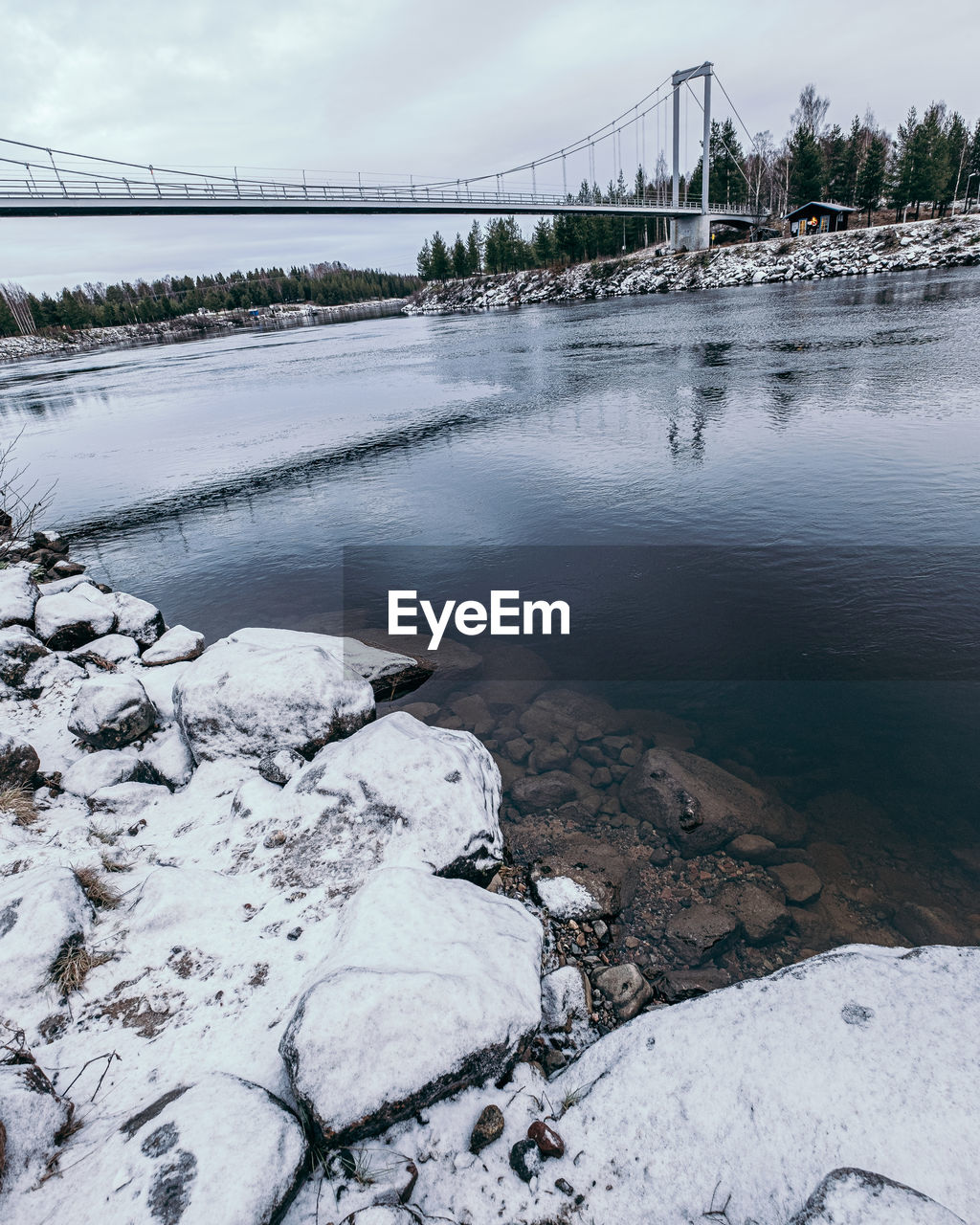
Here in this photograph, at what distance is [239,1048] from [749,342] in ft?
110

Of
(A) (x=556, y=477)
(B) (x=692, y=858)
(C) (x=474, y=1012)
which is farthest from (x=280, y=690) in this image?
(A) (x=556, y=477)

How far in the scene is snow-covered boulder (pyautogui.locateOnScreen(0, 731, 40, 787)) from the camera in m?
5.41

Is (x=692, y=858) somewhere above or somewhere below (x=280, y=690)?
below

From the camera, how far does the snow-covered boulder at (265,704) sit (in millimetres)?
5957

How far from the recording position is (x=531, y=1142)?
297 cm

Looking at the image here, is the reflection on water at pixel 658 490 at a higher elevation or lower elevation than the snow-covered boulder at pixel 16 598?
lower

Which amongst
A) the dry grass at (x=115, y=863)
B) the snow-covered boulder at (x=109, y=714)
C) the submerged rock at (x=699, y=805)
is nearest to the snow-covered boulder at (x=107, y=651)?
the snow-covered boulder at (x=109, y=714)

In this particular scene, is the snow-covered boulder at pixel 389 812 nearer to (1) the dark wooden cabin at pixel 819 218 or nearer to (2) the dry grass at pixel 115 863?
(2) the dry grass at pixel 115 863

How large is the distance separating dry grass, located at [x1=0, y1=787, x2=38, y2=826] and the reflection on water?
5096mm

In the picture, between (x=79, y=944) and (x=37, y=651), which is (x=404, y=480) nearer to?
(x=37, y=651)

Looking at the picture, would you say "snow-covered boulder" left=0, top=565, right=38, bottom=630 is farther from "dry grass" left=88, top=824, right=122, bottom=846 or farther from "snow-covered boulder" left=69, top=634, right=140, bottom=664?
"dry grass" left=88, top=824, right=122, bottom=846

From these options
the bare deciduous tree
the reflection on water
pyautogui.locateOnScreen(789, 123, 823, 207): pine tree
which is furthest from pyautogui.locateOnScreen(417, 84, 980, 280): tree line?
the bare deciduous tree

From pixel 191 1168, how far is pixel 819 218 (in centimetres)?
9876

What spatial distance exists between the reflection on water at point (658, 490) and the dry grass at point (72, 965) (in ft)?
18.8
